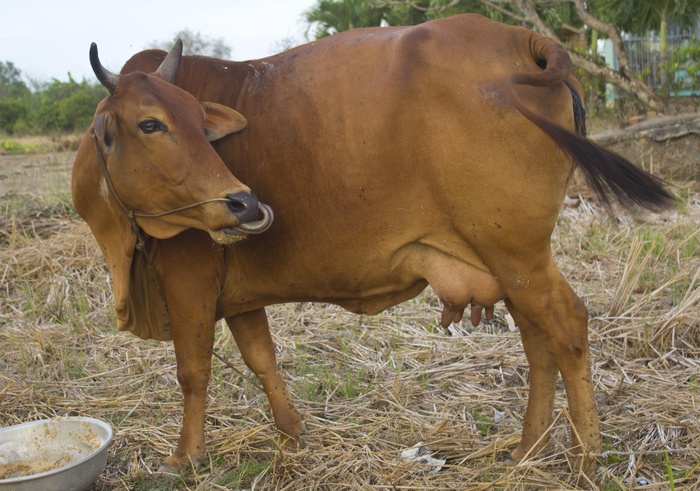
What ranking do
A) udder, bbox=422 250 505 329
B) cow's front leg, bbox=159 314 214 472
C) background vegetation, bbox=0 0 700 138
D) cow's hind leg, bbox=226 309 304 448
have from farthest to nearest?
1. background vegetation, bbox=0 0 700 138
2. cow's hind leg, bbox=226 309 304 448
3. cow's front leg, bbox=159 314 214 472
4. udder, bbox=422 250 505 329

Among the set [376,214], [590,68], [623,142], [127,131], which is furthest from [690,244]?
[590,68]

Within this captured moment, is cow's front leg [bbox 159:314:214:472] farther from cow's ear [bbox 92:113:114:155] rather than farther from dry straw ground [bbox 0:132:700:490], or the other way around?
cow's ear [bbox 92:113:114:155]

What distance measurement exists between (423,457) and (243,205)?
1432 mm

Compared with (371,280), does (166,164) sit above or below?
above

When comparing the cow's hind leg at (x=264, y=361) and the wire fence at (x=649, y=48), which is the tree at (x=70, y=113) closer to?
the wire fence at (x=649, y=48)

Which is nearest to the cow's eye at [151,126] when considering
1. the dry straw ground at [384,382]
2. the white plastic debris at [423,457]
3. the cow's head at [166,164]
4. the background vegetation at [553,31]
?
the cow's head at [166,164]

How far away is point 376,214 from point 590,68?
8.38 meters

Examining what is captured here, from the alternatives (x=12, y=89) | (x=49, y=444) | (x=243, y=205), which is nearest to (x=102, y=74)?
(x=243, y=205)

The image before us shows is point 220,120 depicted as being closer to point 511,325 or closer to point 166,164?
point 166,164

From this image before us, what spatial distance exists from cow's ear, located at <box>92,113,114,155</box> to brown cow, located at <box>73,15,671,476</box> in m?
0.03

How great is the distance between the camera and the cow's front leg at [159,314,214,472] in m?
3.35

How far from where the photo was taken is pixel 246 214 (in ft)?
9.11

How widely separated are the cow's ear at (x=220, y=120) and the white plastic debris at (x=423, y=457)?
161cm

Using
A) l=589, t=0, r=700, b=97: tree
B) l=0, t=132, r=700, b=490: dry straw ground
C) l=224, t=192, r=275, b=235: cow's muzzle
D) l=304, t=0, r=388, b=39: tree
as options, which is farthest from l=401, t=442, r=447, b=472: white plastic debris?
l=304, t=0, r=388, b=39: tree
